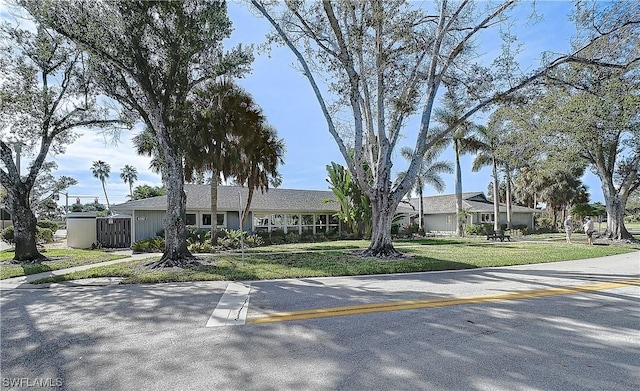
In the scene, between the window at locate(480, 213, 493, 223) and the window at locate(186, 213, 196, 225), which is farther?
the window at locate(480, 213, 493, 223)

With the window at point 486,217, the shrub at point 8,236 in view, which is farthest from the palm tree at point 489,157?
the shrub at point 8,236

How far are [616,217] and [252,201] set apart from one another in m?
24.9

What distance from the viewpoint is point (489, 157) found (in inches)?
1294

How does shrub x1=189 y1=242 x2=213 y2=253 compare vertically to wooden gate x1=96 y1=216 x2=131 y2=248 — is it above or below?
below

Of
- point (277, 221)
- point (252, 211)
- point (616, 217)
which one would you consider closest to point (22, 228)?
point (252, 211)

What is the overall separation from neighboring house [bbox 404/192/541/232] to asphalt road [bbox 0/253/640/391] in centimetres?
3046

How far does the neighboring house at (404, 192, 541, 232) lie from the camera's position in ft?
120

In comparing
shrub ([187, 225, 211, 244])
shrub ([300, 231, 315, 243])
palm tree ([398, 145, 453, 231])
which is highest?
palm tree ([398, 145, 453, 231])

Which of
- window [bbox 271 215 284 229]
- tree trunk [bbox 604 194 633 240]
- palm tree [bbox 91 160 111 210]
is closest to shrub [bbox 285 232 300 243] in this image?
window [bbox 271 215 284 229]

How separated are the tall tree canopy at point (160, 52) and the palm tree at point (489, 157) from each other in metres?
21.8

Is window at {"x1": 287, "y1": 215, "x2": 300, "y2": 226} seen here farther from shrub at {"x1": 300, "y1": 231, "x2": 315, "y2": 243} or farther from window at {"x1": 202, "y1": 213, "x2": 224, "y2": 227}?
window at {"x1": 202, "y1": 213, "x2": 224, "y2": 227}

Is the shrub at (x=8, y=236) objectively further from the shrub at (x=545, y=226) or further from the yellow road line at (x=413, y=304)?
the shrub at (x=545, y=226)

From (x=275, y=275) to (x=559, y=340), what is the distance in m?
6.68

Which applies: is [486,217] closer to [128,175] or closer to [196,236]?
[196,236]
